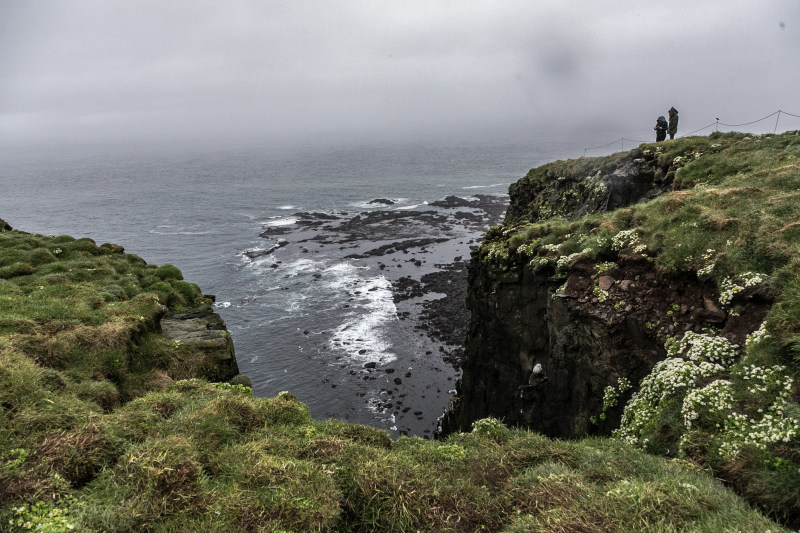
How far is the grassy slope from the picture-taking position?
22.1 ft

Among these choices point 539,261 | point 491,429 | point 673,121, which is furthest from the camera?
point 673,121

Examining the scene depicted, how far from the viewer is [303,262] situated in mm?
70938

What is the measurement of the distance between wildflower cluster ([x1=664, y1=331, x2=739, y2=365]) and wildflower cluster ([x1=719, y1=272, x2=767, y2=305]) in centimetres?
129

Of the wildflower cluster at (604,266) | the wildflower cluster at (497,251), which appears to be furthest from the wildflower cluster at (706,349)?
the wildflower cluster at (497,251)

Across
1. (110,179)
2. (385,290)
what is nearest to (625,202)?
(385,290)

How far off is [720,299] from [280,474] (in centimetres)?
1335

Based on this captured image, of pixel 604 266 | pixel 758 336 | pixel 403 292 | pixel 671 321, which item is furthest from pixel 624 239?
pixel 403 292

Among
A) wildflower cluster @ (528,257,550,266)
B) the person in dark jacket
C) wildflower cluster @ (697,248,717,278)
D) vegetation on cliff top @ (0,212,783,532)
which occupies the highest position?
the person in dark jacket

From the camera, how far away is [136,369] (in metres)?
16.1

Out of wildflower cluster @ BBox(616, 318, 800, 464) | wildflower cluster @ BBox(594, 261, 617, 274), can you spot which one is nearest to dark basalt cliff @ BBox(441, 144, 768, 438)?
wildflower cluster @ BBox(594, 261, 617, 274)

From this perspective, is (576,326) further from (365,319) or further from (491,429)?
(365,319)

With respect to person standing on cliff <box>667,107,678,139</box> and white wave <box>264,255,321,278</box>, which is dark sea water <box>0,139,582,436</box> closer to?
white wave <box>264,255,321,278</box>

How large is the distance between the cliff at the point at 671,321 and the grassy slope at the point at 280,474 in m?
1.60

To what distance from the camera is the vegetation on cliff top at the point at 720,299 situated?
8906 mm
